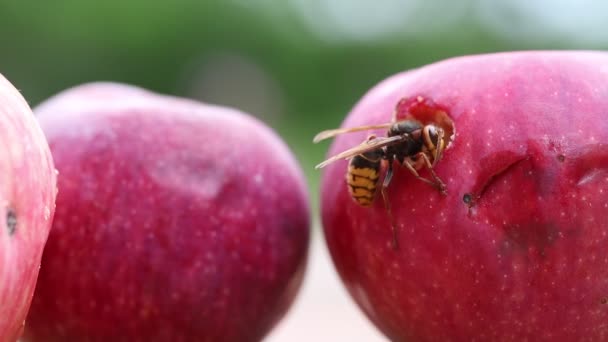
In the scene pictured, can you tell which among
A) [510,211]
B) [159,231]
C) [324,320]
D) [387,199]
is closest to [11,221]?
[159,231]

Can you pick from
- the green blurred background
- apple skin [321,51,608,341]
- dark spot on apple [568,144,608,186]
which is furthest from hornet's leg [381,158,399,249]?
the green blurred background

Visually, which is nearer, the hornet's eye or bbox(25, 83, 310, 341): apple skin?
the hornet's eye

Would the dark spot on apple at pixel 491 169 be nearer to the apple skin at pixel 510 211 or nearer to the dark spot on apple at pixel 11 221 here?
the apple skin at pixel 510 211

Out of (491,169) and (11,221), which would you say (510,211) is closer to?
(491,169)

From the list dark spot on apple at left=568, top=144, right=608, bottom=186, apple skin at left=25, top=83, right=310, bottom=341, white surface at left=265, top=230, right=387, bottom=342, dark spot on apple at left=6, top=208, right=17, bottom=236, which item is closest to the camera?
dark spot on apple at left=6, top=208, right=17, bottom=236

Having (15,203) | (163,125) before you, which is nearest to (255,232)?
(163,125)

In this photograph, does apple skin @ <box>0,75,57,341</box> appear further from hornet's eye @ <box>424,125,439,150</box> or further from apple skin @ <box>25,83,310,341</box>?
hornet's eye @ <box>424,125,439,150</box>

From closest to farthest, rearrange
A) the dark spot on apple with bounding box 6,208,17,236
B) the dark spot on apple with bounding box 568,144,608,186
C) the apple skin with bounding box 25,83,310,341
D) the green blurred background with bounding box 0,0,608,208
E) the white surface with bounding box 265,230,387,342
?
1. the dark spot on apple with bounding box 6,208,17,236
2. the dark spot on apple with bounding box 568,144,608,186
3. the apple skin with bounding box 25,83,310,341
4. the white surface with bounding box 265,230,387,342
5. the green blurred background with bounding box 0,0,608,208

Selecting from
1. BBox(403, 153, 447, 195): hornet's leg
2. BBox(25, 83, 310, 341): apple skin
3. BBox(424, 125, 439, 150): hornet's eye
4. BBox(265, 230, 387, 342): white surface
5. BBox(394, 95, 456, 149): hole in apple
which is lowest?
BBox(265, 230, 387, 342): white surface
